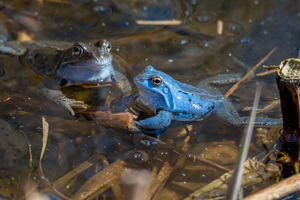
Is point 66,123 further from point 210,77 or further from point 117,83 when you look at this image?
point 210,77

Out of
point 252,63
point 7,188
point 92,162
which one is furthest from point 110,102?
point 252,63

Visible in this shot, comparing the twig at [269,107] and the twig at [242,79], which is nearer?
the twig at [269,107]

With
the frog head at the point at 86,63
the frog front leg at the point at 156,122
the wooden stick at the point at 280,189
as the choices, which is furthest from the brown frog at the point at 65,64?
the wooden stick at the point at 280,189

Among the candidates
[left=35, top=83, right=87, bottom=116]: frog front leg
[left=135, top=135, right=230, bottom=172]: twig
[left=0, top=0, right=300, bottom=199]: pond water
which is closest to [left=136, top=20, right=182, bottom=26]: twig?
[left=0, top=0, right=300, bottom=199]: pond water

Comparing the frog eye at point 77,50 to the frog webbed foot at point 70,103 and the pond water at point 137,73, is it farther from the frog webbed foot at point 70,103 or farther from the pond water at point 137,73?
the frog webbed foot at point 70,103

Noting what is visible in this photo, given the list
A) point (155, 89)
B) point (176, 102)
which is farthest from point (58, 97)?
point (176, 102)

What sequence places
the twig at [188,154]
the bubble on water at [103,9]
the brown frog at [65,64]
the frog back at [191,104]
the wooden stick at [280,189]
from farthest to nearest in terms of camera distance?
the bubble on water at [103,9] < the brown frog at [65,64] < the frog back at [191,104] < the twig at [188,154] < the wooden stick at [280,189]

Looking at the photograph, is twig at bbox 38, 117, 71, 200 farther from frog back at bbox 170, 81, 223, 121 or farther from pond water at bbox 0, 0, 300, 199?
frog back at bbox 170, 81, 223, 121
